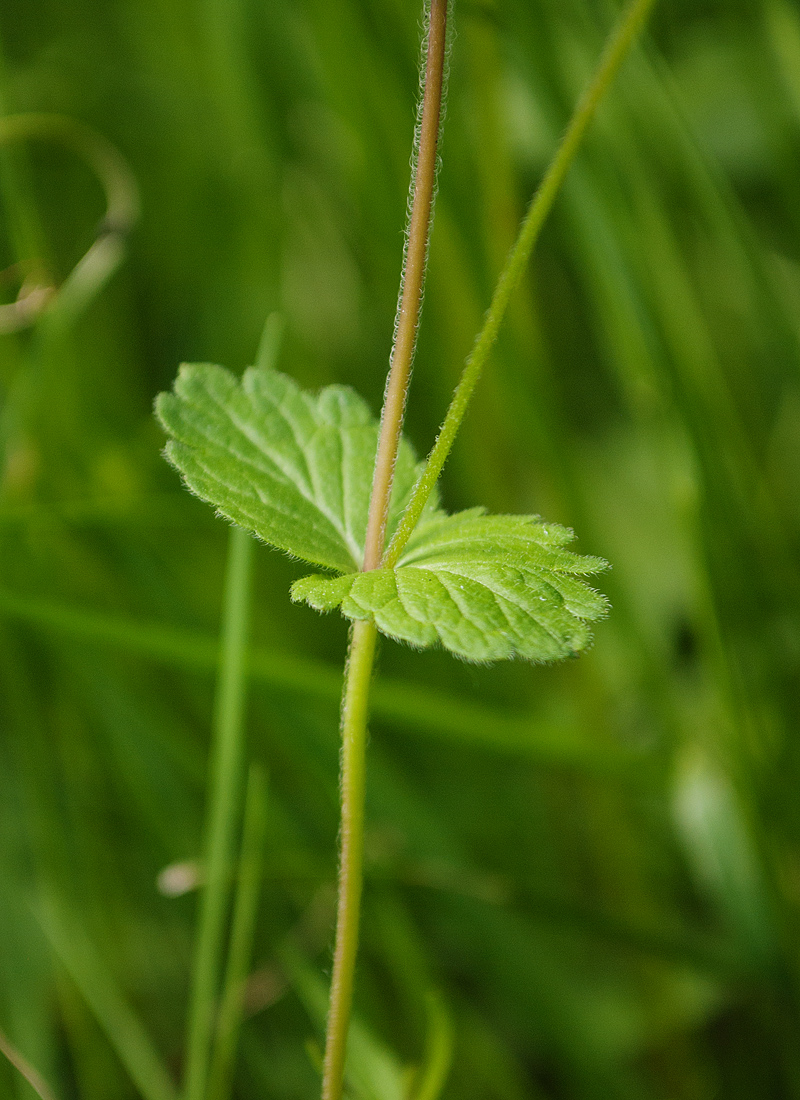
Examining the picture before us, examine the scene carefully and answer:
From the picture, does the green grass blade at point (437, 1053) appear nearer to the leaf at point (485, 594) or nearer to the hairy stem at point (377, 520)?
the hairy stem at point (377, 520)

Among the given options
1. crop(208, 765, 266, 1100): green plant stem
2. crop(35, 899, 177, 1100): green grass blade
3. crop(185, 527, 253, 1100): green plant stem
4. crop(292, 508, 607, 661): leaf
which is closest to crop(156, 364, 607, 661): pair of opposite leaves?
crop(292, 508, 607, 661): leaf

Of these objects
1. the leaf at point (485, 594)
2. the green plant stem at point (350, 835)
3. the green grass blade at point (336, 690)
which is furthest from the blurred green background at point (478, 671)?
the leaf at point (485, 594)

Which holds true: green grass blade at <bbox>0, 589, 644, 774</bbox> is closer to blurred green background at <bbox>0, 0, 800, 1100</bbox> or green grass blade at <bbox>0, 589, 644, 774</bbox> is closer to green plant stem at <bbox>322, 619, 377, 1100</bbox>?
blurred green background at <bbox>0, 0, 800, 1100</bbox>

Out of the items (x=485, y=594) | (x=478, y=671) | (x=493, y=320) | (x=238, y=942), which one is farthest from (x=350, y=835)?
(x=478, y=671)

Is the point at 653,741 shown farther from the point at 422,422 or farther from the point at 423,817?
the point at 422,422

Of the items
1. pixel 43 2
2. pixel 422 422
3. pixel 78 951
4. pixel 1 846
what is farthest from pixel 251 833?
pixel 43 2

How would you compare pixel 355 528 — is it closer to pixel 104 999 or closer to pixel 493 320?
pixel 493 320
